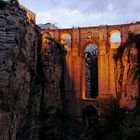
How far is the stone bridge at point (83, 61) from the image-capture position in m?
60.0

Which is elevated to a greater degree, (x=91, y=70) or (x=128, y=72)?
(x=91, y=70)

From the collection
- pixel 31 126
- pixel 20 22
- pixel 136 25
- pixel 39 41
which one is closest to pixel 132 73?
pixel 136 25

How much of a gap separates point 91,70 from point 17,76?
2999 centimetres

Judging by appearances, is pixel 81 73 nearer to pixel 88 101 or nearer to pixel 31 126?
pixel 88 101

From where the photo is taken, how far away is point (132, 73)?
181 ft

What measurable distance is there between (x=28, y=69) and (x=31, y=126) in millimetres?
6562

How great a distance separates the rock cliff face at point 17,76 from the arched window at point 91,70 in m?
21.1

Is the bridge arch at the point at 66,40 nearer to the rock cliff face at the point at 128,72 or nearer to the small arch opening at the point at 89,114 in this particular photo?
the rock cliff face at the point at 128,72

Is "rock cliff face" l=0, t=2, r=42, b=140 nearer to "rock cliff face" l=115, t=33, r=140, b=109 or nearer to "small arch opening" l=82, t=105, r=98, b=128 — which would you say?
"rock cliff face" l=115, t=33, r=140, b=109

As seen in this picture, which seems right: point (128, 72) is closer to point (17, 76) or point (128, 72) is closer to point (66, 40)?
point (66, 40)

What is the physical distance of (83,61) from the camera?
63.1 meters

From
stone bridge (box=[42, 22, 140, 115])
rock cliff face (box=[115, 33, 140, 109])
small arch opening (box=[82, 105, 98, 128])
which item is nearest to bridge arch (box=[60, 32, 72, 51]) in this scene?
stone bridge (box=[42, 22, 140, 115])

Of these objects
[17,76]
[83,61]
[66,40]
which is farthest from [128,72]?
[17,76]

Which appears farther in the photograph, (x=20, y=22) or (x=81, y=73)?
(x=81, y=73)
